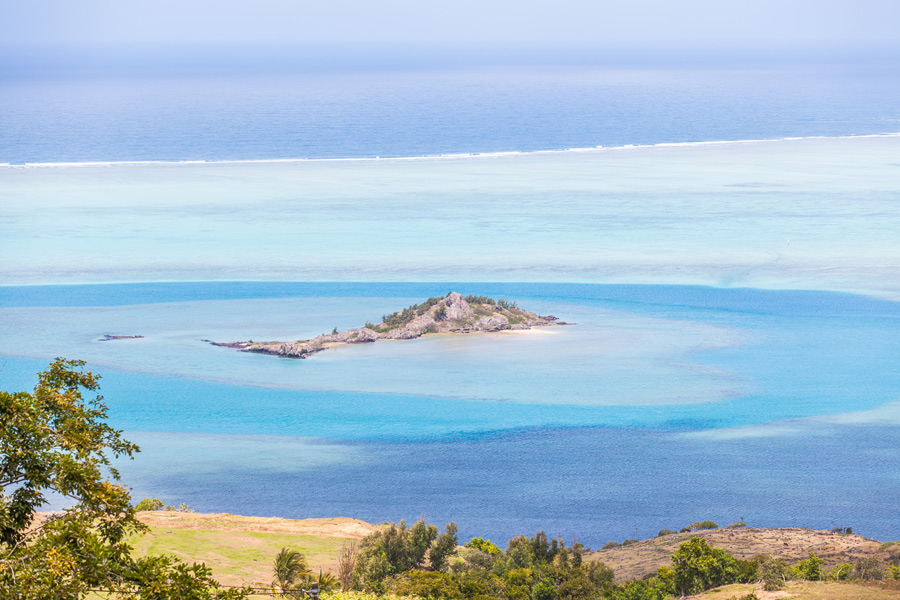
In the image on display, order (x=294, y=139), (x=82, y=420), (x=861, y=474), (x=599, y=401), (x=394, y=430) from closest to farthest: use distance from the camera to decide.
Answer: (x=82, y=420), (x=861, y=474), (x=394, y=430), (x=599, y=401), (x=294, y=139)

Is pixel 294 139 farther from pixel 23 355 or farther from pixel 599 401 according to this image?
pixel 599 401

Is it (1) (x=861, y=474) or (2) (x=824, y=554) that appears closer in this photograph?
(2) (x=824, y=554)

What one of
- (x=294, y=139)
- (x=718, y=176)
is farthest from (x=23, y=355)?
(x=294, y=139)

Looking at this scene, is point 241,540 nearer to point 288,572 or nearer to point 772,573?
point 288,572

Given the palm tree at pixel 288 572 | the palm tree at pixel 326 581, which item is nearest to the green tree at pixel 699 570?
the palm tree at pixel 326 581

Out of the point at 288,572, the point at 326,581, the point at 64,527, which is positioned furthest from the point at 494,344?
the point at 64,527
